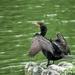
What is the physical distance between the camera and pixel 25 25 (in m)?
27.3

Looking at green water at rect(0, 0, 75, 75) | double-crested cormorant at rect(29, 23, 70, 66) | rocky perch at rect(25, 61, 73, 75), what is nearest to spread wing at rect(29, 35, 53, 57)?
double-crested cormorant at rect(29, 23, 70, 66)

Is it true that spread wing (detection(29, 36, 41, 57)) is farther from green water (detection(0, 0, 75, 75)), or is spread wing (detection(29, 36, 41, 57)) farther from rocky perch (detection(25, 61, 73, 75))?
green water (detection(0, 0, 75, 75))

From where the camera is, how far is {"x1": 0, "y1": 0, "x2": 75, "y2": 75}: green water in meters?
19.9

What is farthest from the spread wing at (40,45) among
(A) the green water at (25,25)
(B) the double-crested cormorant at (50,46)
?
(A) the green water at (25,25)

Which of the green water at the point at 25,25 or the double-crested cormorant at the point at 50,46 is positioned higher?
the double-crested cormorant at the point at 50,46

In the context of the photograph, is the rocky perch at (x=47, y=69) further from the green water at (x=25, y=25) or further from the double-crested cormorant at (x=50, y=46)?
the green water at (x=25, y=25)

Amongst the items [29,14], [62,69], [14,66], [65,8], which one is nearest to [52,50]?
[62,69]

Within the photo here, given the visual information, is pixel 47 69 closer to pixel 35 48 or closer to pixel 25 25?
pixel 35 48

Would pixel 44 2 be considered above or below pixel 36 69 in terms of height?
below

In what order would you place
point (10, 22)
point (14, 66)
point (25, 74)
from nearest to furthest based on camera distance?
1. point (25, 74)
2. point (14, 66)
3. point (10, 22)

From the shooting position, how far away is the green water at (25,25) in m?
19.9

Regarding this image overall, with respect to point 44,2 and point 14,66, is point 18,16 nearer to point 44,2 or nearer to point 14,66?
point 44,2

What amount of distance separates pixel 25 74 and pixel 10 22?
11.5 meters

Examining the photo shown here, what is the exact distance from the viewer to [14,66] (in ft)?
61.4
